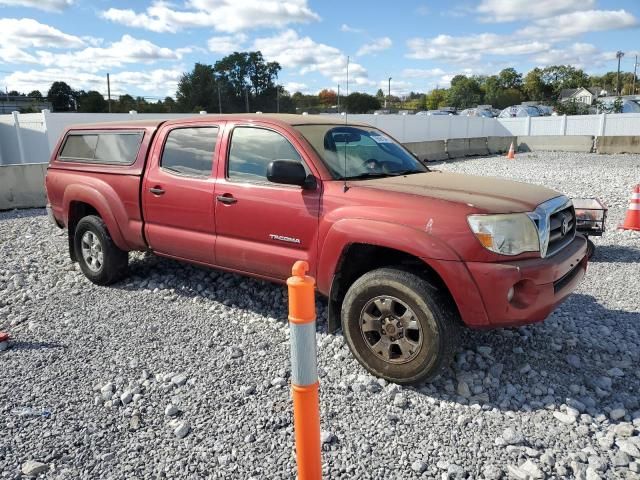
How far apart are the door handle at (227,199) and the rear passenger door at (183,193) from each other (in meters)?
0.10

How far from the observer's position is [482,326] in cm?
331

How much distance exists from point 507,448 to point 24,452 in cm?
276

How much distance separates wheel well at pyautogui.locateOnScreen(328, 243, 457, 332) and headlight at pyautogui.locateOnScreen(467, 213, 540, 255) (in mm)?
470

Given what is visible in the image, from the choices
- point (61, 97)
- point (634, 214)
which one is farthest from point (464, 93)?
point (634, 214)

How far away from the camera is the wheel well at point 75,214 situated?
5832 mm

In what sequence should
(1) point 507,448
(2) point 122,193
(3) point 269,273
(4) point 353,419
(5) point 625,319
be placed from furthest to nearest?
(2) point 122,193 < (5) point 625,319 < (3) point 269,273 < (4) point 353,419 < (1) point 507,448

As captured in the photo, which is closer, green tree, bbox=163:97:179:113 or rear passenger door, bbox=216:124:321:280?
rear passenger door, bbox=216:124:321:280

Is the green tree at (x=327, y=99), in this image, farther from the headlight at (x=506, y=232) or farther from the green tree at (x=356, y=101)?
the headlight at (x=506, y=232)

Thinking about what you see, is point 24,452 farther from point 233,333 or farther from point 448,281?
point 448,281

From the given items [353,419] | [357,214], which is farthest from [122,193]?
[353,419]

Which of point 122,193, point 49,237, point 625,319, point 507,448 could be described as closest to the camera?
point 507,448

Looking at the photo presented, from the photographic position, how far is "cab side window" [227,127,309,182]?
14.0 feet

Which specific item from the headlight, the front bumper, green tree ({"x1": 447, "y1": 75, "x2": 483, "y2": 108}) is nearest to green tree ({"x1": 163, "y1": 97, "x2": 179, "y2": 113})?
the headlight

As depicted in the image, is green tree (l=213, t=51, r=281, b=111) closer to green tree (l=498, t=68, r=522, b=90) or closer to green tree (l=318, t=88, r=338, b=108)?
green tree (l=318, t=88, r=338, b=108)
